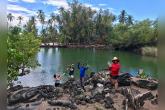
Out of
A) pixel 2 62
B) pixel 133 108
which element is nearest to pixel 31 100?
pixel 133 108

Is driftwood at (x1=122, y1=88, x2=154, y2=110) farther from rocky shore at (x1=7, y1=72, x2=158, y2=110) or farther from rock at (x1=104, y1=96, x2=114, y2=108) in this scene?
rock at (x1=104, y1=96, x2=114, y2=108)

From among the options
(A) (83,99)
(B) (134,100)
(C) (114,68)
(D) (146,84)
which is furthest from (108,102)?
(D) (146,84)

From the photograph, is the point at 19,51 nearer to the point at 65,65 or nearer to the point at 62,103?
the point at 62,103

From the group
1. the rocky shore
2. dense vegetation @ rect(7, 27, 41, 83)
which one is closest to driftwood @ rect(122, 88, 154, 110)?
the rocky shore

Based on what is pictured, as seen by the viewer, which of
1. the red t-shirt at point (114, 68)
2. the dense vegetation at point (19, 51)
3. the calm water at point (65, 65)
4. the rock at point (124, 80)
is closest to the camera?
the red t-shirt at point (114, 68)

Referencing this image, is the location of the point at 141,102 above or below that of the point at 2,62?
below

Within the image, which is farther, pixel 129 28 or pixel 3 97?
pixel 129 28

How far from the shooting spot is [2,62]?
5.21ft

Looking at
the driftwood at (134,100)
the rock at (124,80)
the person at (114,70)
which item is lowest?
the driftwood at (134,100)

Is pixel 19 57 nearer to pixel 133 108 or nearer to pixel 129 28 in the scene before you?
pixel 133 108

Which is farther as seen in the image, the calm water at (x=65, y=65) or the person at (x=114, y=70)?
the calm water at (x=65, y=65)

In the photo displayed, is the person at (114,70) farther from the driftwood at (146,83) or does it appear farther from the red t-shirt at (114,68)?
the driftwood at (146,83)

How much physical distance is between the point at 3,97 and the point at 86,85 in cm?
1228

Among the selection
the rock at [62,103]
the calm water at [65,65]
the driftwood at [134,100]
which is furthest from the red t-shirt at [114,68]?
the calm water at [65,65]
